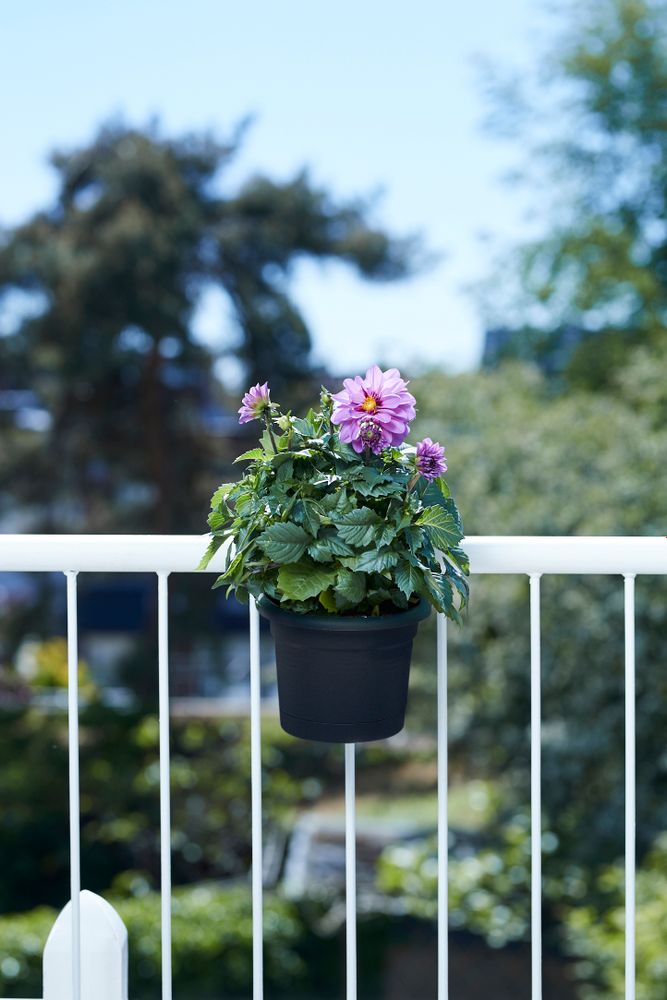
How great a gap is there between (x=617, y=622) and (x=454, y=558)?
400 centimetres

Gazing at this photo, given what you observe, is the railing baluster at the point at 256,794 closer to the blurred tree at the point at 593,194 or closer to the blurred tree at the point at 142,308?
the blurred tree at the point at 142,308

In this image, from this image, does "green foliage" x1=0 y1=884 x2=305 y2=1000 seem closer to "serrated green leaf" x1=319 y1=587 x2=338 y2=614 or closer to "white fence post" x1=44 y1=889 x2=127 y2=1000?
"white fence post" x1=44 y1=889 x2=127 y2=1000

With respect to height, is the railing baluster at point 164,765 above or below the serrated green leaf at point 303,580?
below

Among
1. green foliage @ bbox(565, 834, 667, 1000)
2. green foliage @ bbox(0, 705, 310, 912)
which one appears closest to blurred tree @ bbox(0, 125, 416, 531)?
green foliage @ bbox(0, 705, 310, 912)

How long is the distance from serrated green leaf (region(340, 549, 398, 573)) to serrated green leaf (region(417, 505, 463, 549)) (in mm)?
59

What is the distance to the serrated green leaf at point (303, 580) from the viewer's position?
1.10m

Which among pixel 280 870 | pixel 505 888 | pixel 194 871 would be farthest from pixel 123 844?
pixel 505 888

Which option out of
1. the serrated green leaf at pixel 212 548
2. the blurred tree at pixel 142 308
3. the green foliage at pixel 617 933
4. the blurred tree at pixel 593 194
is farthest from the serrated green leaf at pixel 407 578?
the blurred tree at pixel 593 194

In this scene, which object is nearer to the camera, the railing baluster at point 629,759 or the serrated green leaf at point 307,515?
the serrated green leaf at point 307,515

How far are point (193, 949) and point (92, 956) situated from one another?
14.1ft

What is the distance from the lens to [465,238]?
7.80 metres

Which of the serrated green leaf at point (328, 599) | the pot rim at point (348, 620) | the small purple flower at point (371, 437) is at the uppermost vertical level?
the small purple flower at point (371, 437)

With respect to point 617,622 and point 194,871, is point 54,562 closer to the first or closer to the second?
point 617,622

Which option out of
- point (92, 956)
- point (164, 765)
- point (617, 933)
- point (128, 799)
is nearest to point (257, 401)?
point (164, 765)
